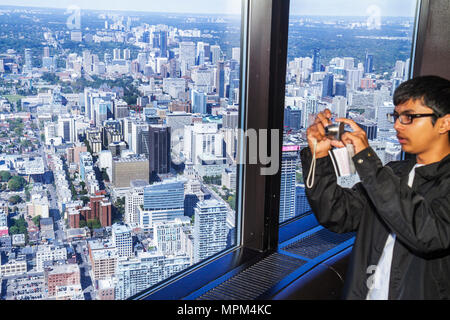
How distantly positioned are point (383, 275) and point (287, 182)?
1.20 m

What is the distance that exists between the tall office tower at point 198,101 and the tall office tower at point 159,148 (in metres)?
0.19

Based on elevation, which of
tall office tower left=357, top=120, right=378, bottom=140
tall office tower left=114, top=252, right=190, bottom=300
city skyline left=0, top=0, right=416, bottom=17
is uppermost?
city skyline left=0, top=0, right=416, bottom=17

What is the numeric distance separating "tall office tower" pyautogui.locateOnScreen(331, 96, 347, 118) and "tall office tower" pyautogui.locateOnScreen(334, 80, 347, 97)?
0.02m

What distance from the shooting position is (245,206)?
8.61 feet

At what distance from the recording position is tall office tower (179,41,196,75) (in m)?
2.25

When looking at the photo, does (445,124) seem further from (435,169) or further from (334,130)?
(334,130)

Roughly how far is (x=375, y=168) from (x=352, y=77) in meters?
1.90

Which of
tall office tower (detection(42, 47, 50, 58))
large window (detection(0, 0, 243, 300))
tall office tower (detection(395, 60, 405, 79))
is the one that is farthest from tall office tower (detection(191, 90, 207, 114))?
tall office tower (detection(395, 60, 405, 79))

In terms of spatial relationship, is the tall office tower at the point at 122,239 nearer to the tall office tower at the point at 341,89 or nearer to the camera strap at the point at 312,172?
the camera strap at the point at 312,172

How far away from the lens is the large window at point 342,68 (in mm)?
2686

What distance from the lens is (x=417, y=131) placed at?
155 cm

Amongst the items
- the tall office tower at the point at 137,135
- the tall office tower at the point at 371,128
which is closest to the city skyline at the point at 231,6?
the tall office tower at the point at 137,135

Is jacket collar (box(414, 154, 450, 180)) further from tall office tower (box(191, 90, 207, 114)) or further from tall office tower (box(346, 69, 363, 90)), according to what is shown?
tall office tower (box(346, 69, 363, 90))

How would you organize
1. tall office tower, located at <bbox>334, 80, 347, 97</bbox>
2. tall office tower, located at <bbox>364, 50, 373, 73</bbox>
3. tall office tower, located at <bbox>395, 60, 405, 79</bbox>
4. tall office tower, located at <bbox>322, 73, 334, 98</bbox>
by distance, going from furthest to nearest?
tall office tower, located at <bbox>395, 60, 405, 79</bbox>, tall office tower, located at <bbox>364, 50, 373, 73</bbox>, tall office tower, located at <bbox>334, 80, 347, 97</bbox>, tall office tower, located at <bbox>322, 73, 334, 98</bbox>
